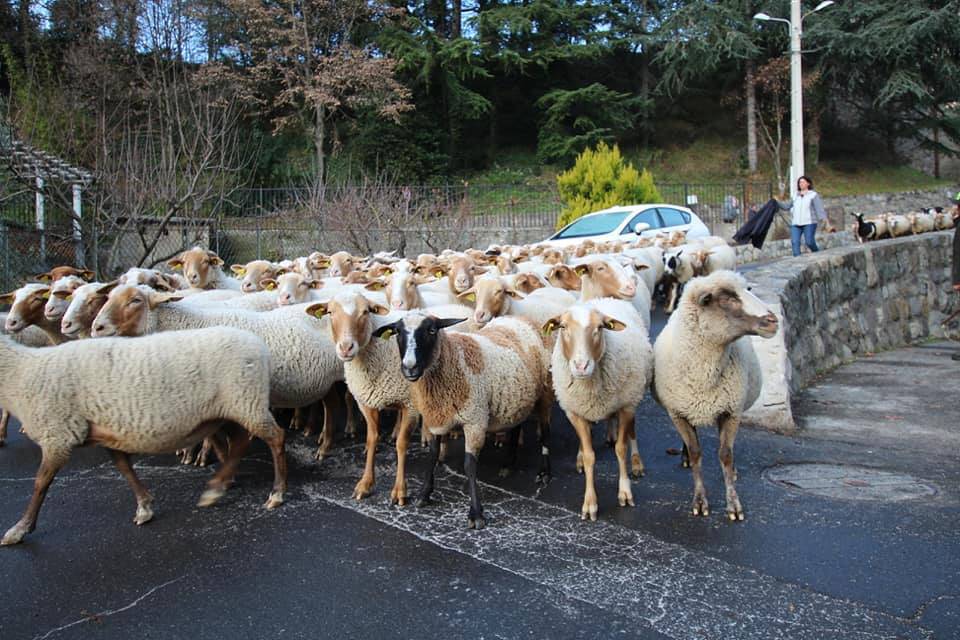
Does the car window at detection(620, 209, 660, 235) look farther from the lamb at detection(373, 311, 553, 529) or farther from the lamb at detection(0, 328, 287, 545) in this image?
the lamb at detection(0, 328, 287, 545)

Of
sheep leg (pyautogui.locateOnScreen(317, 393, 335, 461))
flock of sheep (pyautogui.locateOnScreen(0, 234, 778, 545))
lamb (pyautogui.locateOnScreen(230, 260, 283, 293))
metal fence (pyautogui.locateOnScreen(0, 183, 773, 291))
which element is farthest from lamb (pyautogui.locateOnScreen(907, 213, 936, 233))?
sheep leg (pyautogui.locateOnScreen(317, 393, 335, 461))

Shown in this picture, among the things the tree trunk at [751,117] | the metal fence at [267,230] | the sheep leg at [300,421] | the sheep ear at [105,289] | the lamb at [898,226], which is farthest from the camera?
the tree trunk at [751,117]

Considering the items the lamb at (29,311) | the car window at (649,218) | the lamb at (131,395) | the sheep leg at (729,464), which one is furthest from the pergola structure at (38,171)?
the sheep leg at (729,464)

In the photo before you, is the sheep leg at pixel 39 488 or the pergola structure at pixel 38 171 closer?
the sheep leg at pixel 39 488

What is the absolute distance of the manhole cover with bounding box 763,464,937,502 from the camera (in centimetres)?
556

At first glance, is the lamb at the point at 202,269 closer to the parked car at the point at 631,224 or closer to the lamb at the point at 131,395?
the lamb at the point at 131,395

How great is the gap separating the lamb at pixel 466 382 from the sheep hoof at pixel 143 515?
72.5 inches

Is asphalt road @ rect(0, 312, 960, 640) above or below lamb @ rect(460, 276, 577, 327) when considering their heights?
below

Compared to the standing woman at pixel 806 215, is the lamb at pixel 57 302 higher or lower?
lower

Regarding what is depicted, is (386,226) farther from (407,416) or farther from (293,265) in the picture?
(407,416)

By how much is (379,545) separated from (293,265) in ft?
22.1

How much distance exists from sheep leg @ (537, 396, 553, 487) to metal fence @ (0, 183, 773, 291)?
29.3 feet

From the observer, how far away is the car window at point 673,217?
1611cm

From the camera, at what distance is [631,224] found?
15.6 metres
